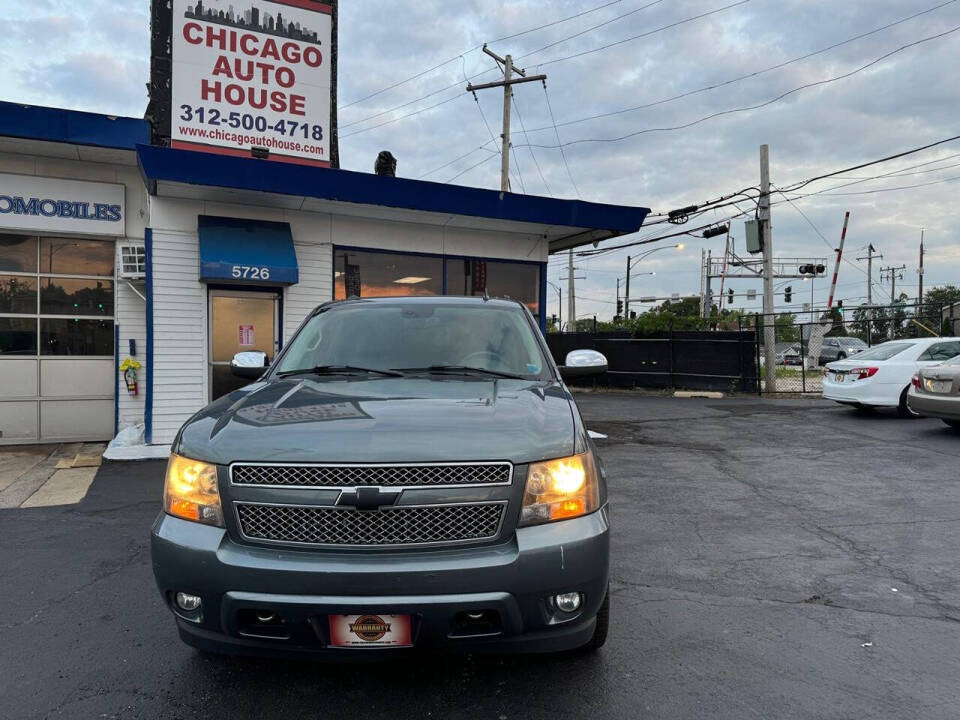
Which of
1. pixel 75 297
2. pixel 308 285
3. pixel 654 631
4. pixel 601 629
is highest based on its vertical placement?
pixel 308 285

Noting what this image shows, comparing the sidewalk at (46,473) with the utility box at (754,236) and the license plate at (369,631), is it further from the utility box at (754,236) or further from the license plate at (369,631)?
the utility box at (754,236)

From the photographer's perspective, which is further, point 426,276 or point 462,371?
point 426,276

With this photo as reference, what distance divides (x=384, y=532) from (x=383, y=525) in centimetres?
3

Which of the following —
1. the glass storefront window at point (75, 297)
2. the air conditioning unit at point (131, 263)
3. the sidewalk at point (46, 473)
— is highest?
the air conditioning unit at point (131, 263)

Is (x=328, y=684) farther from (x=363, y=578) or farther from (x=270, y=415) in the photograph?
(x=270, y=415)

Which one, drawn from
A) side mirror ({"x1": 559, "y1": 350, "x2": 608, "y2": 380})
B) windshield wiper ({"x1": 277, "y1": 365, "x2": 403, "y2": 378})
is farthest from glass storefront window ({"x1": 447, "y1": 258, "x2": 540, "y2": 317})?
windshield wiper ({"x1": 277, "y1": 365, "x2": 403, "y2": 378})

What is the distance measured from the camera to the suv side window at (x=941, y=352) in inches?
479

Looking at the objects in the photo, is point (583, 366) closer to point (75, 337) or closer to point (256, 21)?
point (75, 337)

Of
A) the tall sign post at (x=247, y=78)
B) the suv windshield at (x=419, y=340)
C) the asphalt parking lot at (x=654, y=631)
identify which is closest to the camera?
the asphalt parking lot at (x=654, y=631)

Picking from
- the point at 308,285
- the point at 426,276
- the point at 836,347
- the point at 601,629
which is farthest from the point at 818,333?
the point at 601,629

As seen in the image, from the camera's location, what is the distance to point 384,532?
2.47 metres

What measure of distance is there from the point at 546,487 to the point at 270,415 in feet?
4.00

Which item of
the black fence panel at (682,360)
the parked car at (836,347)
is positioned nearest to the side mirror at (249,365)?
the black fence panel at (682,360)

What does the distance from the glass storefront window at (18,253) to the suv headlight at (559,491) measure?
1043cm
